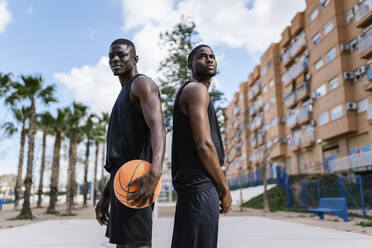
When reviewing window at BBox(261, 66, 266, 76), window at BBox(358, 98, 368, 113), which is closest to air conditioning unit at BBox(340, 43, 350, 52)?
window at BBox(358, 98, 368, 113)

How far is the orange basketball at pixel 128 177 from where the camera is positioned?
192 cm

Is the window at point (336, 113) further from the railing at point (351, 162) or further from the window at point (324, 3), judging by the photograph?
the window at point (324, 3)

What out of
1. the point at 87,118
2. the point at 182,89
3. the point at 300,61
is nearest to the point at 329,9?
the point at 300,61

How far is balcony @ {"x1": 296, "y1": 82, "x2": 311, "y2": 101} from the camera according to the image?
3422 centimetres

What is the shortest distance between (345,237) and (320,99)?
26.4 metres

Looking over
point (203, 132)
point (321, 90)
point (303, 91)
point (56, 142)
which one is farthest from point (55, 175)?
point (303, 91)

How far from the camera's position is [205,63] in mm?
2414

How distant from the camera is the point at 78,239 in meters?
7.31

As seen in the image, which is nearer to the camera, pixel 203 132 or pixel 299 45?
pixel 203 132

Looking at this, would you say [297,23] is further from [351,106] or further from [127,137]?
[127,137]

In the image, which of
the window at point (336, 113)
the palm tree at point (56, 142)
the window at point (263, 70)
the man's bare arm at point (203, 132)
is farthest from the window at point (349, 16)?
the man's bare arm at point (203, 132)

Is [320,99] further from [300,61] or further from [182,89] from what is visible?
[182,89]

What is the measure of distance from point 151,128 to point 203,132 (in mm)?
A: 311

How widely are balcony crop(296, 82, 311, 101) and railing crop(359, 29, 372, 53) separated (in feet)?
29.8
